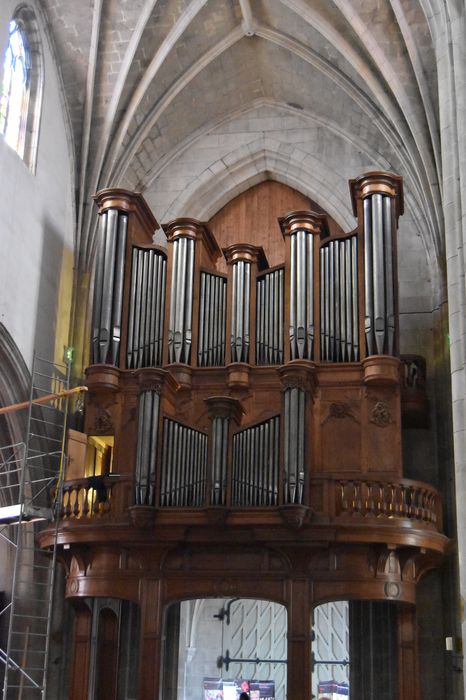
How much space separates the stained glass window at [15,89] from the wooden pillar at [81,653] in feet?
25.7

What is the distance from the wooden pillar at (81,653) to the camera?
1563 centimetres

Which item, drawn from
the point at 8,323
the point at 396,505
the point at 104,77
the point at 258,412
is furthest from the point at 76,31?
the point at 396,505

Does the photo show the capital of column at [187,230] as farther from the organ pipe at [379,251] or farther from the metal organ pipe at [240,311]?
the organ pipe at [379,251]

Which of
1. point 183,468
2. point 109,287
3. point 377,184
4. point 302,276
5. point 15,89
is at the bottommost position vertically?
point 183,468

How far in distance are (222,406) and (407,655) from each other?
450 centimetres

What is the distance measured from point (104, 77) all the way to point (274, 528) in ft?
31.1

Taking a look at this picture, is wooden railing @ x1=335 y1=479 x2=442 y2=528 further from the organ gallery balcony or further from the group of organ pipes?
the group of organ pipes

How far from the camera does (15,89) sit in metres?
18.5

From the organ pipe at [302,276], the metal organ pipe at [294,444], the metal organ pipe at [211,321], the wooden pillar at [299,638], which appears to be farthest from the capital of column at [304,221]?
the wooden pillar at [299,638]

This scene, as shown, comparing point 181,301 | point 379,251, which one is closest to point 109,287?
point 181,301

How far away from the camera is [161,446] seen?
15742 mm

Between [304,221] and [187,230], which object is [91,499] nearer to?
[187,230]

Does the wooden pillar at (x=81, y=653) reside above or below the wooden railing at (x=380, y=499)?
below

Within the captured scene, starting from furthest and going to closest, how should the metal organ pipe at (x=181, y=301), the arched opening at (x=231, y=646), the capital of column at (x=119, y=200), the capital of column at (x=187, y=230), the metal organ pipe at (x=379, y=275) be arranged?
the arched opening at (x=231, y=646)
the capital of column at (x=119, y=200)
the capital of column at (x=187, y=230)
the metal organ pipe at (x=181, y=301)
the metal organ pipe at (x=379, y=275)
